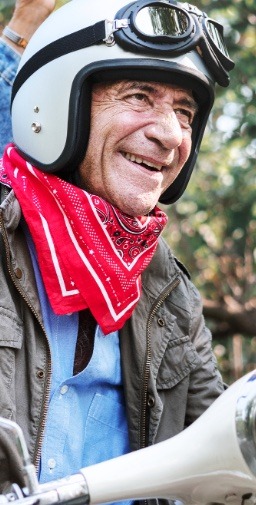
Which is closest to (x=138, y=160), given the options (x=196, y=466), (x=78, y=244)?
(x=78, y=244)

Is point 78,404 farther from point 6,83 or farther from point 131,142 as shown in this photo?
point 6,83

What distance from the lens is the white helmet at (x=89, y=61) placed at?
2891mm

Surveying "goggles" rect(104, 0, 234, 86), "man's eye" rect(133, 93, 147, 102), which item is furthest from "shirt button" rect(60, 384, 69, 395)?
"goggles" rect(104, 0, 234, 86)

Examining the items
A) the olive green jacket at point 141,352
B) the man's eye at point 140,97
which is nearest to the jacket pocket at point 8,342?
the olive green jacket at point 141,352

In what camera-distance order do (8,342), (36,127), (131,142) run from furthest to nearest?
(36,127), (131,142), (8,342)

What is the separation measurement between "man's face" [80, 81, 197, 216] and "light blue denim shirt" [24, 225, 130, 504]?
0.30 m

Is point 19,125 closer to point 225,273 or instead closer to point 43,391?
point 43,391

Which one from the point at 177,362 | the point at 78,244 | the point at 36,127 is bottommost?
the point at 177,362

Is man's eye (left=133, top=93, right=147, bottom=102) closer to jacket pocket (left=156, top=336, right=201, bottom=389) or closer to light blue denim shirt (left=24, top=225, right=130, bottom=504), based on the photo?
light blue denim shirt (left=24, top=225, right=130, bottom=504)

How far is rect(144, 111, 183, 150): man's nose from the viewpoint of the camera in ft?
9.51

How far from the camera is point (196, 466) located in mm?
2016

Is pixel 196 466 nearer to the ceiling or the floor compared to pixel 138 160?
nearer to the floor

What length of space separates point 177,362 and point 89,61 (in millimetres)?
977

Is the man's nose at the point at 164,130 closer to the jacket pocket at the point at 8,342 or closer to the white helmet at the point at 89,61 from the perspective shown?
the white helmet at the point at 89,61
